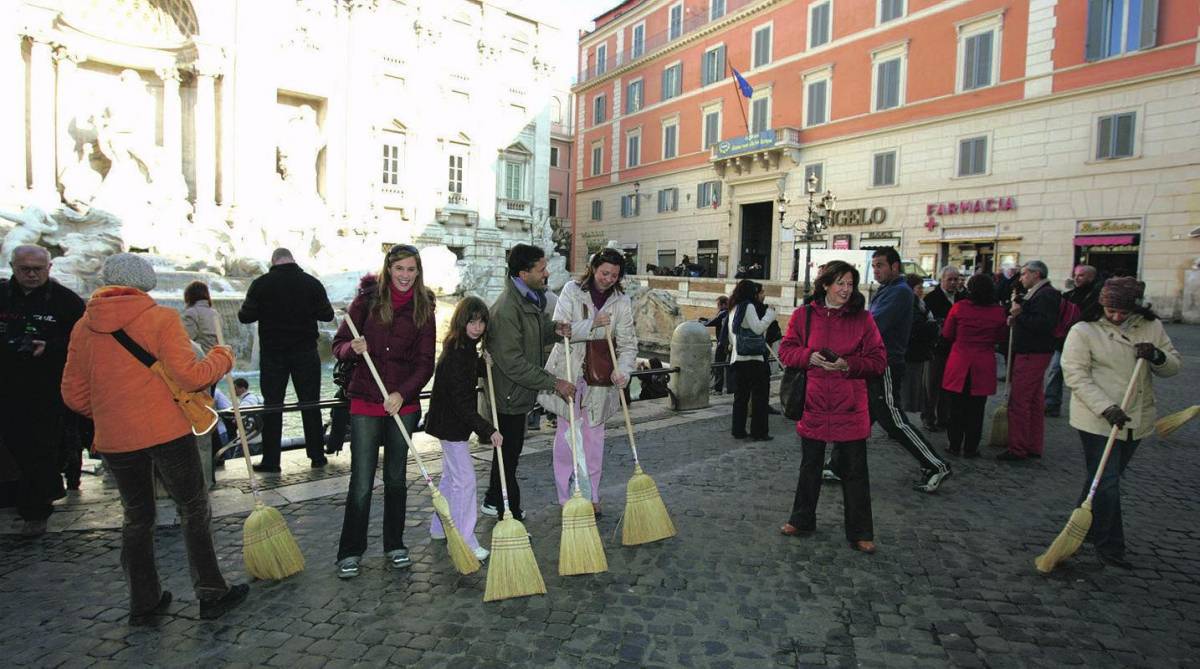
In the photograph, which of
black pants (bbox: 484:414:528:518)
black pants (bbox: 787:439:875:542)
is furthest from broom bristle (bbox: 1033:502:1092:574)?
black pants (bbox: 484:414:528:518)

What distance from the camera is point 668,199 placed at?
39.0 meters

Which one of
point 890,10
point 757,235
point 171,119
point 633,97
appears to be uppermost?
point 633,97

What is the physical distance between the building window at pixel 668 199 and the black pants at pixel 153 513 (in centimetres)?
3652

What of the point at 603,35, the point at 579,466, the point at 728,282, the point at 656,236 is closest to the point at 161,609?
the point at 579,466

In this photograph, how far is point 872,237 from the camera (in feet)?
91.7

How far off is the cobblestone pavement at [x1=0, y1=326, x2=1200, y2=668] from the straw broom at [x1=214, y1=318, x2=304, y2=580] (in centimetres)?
9

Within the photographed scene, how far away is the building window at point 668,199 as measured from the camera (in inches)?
1514

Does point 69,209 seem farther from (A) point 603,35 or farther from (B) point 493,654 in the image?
(A) point 603,35

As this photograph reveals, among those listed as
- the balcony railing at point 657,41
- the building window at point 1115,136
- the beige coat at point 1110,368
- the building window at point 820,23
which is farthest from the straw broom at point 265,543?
the balcony railing at point 657,41

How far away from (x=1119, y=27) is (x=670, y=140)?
2159 centimetres

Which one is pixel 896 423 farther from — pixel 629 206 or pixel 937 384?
pixel 629 206

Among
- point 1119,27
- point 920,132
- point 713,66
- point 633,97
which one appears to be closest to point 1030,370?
point 1119,27

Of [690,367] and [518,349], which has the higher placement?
[518,349]

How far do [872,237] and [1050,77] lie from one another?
7.99 metres
